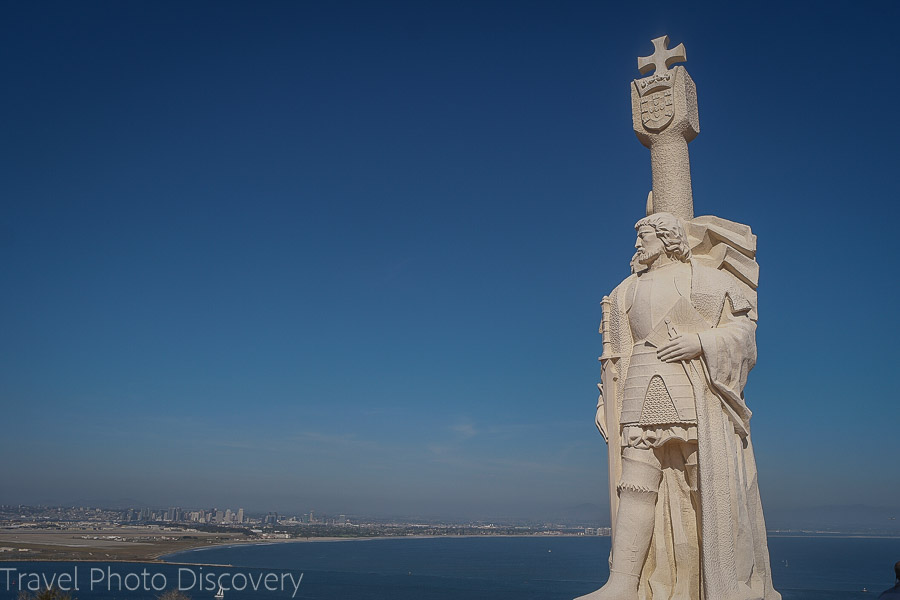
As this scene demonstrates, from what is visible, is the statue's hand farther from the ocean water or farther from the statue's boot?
the ocean water

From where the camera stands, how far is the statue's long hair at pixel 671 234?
7.18 m

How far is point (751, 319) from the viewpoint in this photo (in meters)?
7.31

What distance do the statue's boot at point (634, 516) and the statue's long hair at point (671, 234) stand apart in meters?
2.07

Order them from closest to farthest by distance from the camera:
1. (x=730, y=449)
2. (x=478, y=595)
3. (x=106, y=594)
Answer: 1. (x=730, y=449)
2. (x=106, y=594)
3. (x=478, y=595)

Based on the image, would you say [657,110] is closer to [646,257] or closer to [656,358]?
[646,257]

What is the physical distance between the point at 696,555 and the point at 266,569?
3506 inches

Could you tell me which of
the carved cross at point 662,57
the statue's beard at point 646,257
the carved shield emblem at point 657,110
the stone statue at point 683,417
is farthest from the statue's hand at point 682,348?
the carved cross at point 662,57

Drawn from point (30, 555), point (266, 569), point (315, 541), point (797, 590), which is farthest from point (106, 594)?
point (315, 541)

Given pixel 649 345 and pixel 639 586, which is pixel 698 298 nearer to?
pixel 649 345

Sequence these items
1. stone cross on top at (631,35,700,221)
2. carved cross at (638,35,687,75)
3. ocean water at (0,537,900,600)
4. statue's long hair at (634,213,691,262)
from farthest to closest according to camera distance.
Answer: ocean water at (0,537,900,600) < carved cross at (638,35,687,75) < stone cross on top at (631,35,700,221) < statue's long hair at (634,213,691,262)

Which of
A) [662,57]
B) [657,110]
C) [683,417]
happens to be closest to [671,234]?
[657,110]

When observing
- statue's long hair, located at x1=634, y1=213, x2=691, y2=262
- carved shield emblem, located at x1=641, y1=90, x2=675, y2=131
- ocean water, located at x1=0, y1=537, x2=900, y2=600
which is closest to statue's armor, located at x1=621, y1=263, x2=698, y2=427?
statue's long hair, located at x1=634, y1=213, x2=691, y2=262

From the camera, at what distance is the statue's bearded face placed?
724 centimetres

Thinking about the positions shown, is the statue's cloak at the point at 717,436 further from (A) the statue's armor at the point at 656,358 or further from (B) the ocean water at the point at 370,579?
(B) the ocean water at the point at 370,579
